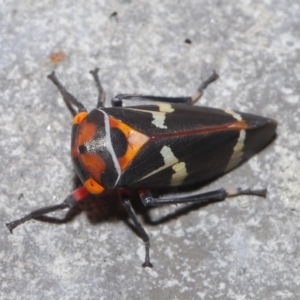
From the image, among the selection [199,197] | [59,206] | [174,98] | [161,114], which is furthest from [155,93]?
[59,206]

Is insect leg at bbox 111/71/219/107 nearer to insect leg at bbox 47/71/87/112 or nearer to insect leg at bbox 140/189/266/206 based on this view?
insect leg at bbox 47/71/87/112

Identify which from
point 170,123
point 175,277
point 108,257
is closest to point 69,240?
point 108,257

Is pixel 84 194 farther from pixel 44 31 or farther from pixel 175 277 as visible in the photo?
pixel 44 31

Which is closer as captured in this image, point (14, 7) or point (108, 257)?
point (108, 257)

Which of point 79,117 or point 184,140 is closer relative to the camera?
point 184,140

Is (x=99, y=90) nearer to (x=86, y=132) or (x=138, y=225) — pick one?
(x=86, y=132)
